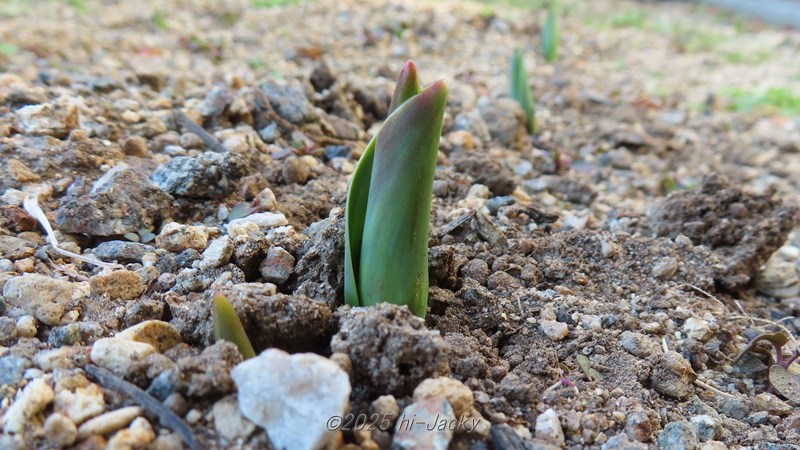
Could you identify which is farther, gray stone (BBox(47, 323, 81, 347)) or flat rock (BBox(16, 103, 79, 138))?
flat rock (BBox(16, 103, 79, 138))

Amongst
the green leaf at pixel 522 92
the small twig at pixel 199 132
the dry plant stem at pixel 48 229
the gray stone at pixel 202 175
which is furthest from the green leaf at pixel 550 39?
the dry plant stem at pixel 48 229

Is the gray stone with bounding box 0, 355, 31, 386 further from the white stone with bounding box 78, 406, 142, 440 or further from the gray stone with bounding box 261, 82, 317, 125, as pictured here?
the gray stone with bounding box 261, 82, 317, 125

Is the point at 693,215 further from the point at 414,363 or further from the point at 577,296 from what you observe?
the point at 414,363

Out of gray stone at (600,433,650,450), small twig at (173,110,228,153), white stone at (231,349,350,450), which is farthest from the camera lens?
small twig at (173,110,228,153)

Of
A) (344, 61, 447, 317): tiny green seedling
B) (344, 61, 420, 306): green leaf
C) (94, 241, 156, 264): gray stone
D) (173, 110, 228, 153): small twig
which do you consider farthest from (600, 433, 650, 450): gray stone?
(173, 110, 228, 153): small twig

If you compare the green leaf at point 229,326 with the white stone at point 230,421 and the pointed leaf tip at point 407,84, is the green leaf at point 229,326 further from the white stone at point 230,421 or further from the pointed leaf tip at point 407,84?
the pointed leaf tip at point 407,84

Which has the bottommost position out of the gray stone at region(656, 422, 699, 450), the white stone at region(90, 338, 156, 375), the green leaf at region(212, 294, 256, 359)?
the gray stone at region(656, 422, 699, 450)

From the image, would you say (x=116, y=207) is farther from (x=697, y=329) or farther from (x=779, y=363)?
(x=779, y=363)
